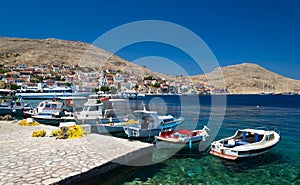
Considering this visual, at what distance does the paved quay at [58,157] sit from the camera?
278 inches

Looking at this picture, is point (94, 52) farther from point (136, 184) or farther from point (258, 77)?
point (258, 77)

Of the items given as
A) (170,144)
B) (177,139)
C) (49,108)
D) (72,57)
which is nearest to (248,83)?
(72,57)

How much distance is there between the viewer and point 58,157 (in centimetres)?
886

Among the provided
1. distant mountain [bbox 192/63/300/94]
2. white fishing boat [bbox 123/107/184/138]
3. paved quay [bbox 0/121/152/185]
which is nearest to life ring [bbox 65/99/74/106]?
white fishing boat [bbox 123/107/184/138]

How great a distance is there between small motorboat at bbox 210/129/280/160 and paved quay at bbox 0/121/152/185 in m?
4.13

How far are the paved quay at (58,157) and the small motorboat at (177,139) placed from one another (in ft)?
9.14

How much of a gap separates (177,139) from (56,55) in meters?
136

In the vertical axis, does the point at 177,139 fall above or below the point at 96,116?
below

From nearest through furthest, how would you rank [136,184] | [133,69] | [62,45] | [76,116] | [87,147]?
[136,184] → [87,147] → [76,116] → [133,69] → [62,45]

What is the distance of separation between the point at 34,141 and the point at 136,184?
599 cm

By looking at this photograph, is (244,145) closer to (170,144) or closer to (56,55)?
(170,144)

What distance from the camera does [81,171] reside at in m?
7.56

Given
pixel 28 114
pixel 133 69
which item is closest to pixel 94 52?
A: pixel 133 69

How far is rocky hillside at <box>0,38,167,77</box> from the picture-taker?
119812mm
